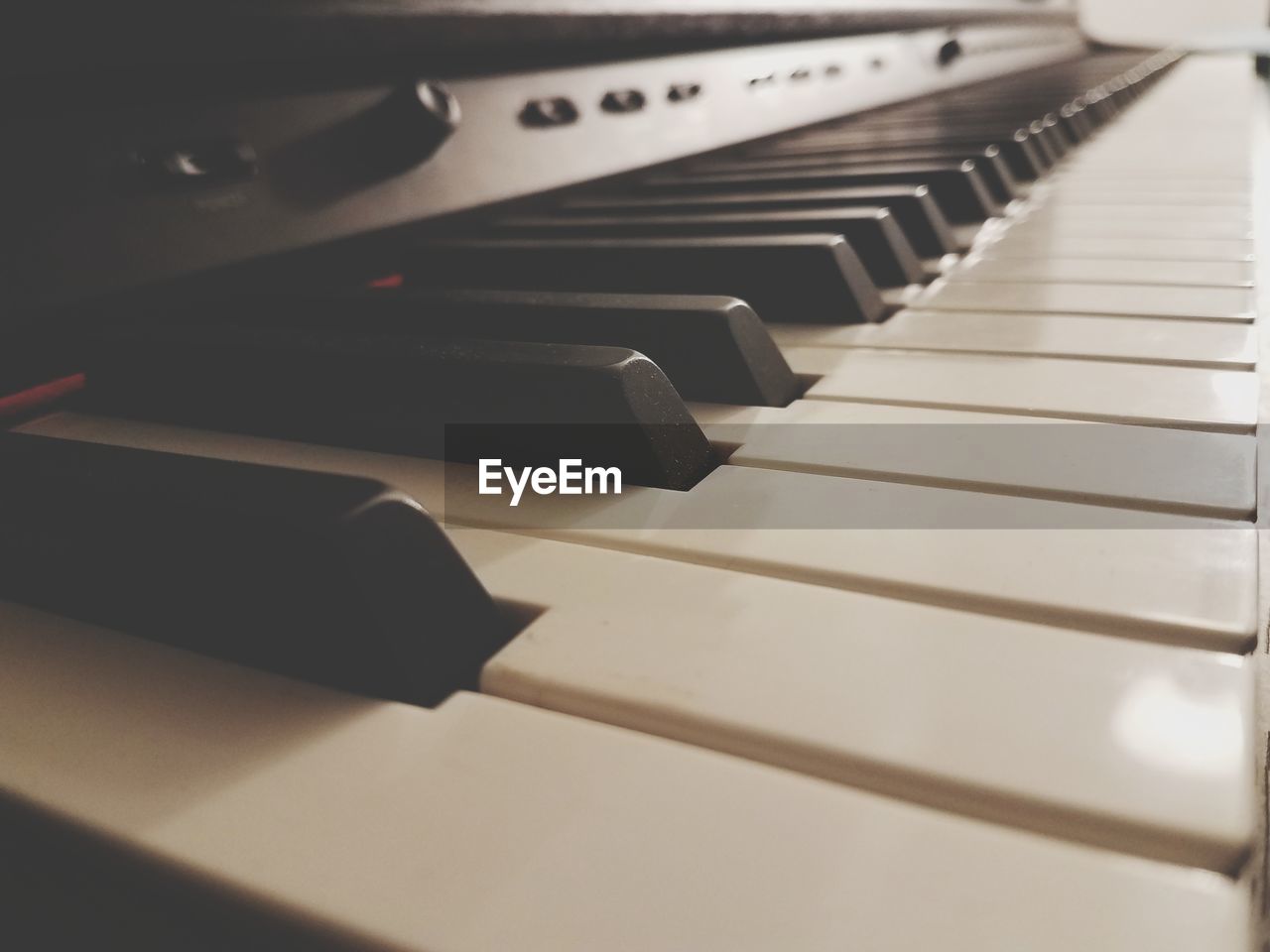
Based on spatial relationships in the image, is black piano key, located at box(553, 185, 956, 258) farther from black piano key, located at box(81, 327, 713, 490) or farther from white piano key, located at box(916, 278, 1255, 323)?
black piano key, located at box(81, 327, 713, 490)

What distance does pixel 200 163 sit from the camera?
2.42 ft

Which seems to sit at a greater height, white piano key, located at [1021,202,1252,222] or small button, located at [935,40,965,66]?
small button, located at [935,40,965,66]

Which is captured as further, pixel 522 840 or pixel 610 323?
pixel 610 323

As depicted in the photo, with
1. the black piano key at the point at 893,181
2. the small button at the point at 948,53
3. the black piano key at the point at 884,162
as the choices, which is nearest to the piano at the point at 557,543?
the black piano key at the point at 893,181

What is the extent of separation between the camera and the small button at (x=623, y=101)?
1.22 metres

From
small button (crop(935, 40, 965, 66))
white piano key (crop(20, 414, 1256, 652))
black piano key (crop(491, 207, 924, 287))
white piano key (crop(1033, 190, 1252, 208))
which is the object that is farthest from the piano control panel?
small button (crop(935, 40, 965, 66))

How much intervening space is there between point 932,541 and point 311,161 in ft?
1.94

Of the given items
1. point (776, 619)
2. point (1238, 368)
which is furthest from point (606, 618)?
point (1238, 368)

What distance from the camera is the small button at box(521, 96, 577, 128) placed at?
3.53 ft

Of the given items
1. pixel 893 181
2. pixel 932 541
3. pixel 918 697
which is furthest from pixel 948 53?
pixel 918 697

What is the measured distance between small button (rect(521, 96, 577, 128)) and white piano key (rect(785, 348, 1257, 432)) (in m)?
0.48

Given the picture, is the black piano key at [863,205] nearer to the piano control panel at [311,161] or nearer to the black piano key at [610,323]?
the piano control panel at [311,161]

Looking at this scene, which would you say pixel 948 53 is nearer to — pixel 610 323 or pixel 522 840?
pixel 610 323

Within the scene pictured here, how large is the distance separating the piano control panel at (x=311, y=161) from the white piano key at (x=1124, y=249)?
1.45ft
